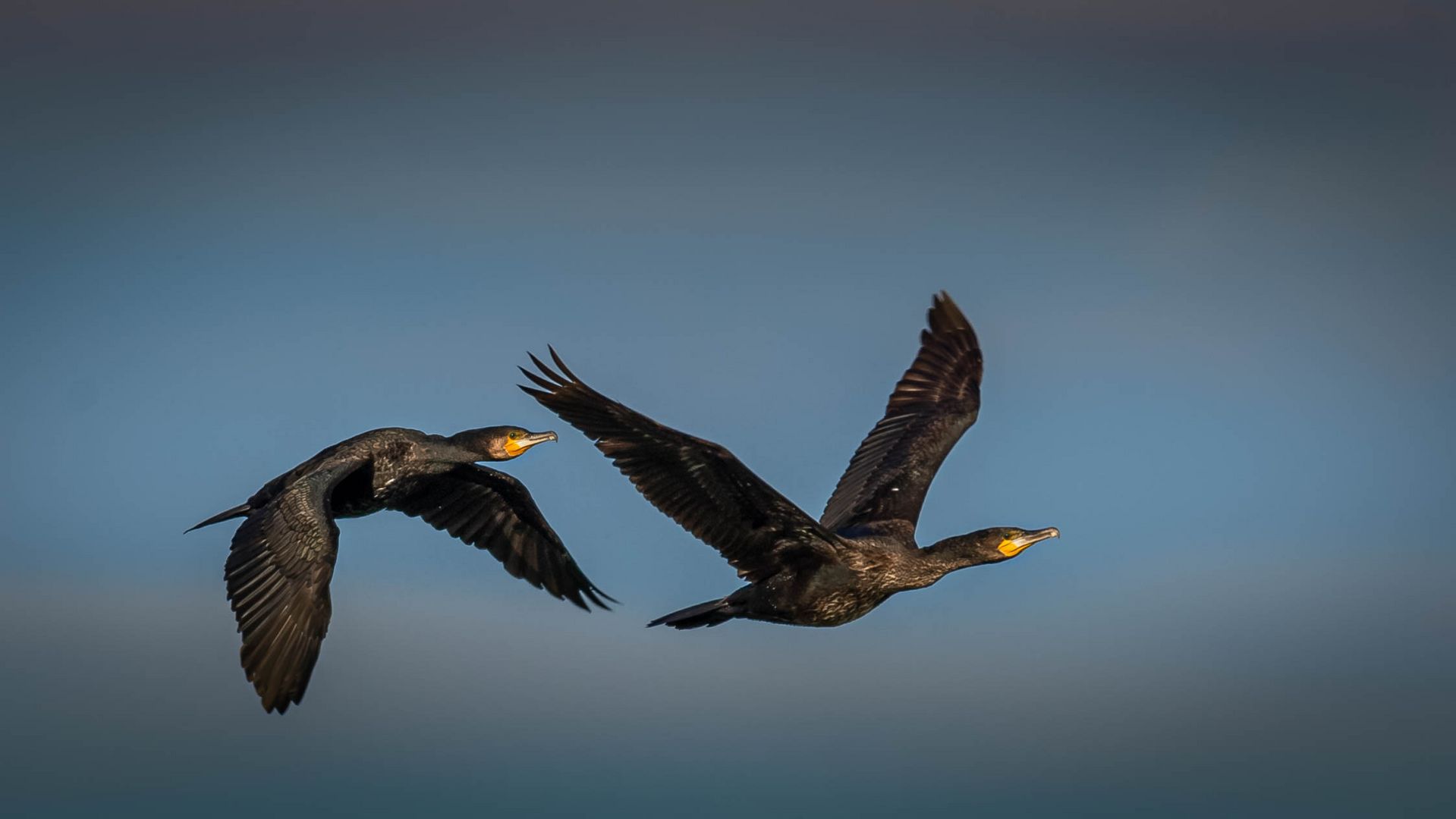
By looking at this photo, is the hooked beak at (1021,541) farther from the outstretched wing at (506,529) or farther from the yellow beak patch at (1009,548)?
the outstretched wing at (506,529)

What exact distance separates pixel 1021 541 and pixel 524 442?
436cm

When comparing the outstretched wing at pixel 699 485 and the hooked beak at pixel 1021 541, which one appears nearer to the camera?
the outstretched wing at pixel 699 485

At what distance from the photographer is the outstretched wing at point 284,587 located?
39.7 ft

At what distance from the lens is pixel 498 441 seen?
14977 millimetres

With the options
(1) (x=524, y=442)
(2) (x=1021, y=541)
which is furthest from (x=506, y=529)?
(2) (x=1021, y=541)

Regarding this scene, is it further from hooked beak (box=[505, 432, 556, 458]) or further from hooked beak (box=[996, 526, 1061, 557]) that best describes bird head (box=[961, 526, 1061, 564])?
hooked beak (box=[505, 432, 556, 458])

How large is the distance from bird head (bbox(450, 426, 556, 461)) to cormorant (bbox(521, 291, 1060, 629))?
254cm

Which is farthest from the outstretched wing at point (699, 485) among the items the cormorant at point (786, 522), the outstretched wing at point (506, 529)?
the outstretched wing at point (506, 529)

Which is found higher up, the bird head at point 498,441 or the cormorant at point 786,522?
the bird head at point 498,441

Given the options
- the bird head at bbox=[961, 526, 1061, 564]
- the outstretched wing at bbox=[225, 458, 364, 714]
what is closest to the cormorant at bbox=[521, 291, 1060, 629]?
the bird head at bbox=[961, 526, 1061, 564]

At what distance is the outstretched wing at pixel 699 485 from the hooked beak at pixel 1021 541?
1.48m

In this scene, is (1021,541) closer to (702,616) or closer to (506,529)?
(702,616)

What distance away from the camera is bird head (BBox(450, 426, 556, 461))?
15.0m

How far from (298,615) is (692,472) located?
118 inches
